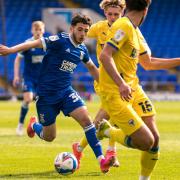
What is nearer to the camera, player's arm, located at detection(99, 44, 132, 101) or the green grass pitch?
player's arm, located at detection(99, 44, 132, 101)

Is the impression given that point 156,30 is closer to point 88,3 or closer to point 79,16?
point 88,3

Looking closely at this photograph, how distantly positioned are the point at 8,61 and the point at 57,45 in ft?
99.8

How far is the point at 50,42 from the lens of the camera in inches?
377

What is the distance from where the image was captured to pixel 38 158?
36.7ft

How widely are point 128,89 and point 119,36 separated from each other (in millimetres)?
623

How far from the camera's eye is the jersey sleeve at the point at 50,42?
372 inches

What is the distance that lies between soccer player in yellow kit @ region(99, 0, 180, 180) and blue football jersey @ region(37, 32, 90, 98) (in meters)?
1.82

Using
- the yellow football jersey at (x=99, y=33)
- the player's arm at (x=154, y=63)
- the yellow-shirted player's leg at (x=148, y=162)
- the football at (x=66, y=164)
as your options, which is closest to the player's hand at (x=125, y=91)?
the yellow-shirted player's leg at (x=148, y=162)

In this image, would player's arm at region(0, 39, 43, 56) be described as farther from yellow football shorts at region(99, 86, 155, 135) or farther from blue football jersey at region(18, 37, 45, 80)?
blue football jersey at region(18, 37, 45, 80)

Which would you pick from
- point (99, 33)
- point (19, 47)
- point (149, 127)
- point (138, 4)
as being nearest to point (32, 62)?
point (99, 33)

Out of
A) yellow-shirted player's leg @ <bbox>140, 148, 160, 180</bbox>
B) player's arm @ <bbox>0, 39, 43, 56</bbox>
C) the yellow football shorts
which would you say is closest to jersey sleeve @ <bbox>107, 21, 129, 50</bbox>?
the yellow football shorts

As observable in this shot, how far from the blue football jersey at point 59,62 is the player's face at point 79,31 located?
118 mm

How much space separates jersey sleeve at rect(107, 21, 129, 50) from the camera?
7.48m

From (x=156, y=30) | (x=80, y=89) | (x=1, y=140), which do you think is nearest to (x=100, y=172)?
(x=1, y=140)
